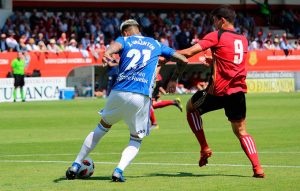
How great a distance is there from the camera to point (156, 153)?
57.1 ft

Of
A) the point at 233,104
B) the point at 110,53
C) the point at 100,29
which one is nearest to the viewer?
the point at 110,53

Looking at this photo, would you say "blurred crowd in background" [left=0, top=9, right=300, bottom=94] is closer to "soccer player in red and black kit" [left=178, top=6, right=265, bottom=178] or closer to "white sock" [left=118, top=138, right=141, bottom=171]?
"soccer player in red and black kit" [left=178, top=6, right=265, bottom=178]

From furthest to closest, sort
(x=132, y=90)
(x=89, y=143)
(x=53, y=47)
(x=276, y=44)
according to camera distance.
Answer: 1. (x=276, y=44)
2. (x=53, y=47)
3. (x=89, y=143)
4. (x=132, y=90)

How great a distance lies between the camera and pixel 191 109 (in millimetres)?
13734

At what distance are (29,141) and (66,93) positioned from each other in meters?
22.7

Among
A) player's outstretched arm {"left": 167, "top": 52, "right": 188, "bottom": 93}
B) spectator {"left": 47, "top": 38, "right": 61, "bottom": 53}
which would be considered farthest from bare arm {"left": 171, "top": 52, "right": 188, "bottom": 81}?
spectator {"left": 47, "top": 38, "right": 61, "bottom": 53}

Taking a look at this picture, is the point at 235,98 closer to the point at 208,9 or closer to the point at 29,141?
the point at 29,141

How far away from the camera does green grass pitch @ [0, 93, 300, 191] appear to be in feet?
39.7

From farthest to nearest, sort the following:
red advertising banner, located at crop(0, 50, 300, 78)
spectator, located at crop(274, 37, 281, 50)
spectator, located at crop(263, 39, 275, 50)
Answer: spectator, located at crop(274, 37, 281, 50) < spectator, located at crop(263, 39, 275, 50) < red advertising banner, located at crop(0, 50, 300, 78)

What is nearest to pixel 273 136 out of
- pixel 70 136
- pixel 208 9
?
pixel 70 136

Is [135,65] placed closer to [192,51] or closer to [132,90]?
[132,90]

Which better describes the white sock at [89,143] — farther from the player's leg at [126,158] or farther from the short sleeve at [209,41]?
the short sleeve at [209,41]

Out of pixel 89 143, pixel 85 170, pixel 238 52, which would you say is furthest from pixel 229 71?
pixel 85 170

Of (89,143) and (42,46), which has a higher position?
(89,143)
